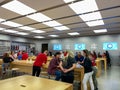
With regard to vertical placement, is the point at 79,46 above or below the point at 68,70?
above

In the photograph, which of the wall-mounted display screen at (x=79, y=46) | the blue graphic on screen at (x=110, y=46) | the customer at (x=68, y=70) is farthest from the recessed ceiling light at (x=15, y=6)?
the blue graphic on screen at (x=110, y=46)

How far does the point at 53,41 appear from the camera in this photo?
15516mm

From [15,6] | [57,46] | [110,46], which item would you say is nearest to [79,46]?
[57,46]

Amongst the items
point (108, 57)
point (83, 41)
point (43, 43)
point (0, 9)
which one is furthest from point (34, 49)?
point (0, 9)

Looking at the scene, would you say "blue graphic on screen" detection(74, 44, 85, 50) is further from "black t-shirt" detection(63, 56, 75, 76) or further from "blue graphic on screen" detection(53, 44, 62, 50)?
"black t-shirt" detection(63, 56, 75, 76)

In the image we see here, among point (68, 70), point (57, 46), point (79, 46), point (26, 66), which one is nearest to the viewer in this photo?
point (68, 70)

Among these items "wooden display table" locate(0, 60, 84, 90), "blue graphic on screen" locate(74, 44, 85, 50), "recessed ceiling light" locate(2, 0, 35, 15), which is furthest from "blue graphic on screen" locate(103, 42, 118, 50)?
"recessed ceiling light" locate(2, 0, 35, 15)

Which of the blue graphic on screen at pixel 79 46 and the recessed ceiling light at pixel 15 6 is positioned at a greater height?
the recessed ceiling light at pixel 15 6

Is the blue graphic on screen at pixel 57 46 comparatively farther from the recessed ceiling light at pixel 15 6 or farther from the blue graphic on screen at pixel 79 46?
the recessed ceiling light at pixel 15 6

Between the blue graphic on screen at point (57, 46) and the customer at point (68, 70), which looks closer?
the customer at point (68, 70)

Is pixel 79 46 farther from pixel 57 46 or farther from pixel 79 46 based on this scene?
pixel 57 46

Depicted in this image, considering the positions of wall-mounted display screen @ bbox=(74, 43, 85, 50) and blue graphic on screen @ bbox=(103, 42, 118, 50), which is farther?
wall-mounted display screen @ bbox=(74, 43, 85, 50)

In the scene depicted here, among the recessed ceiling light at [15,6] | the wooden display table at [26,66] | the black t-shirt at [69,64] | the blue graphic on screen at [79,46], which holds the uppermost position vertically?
the recessed ceiling light at [15,6]

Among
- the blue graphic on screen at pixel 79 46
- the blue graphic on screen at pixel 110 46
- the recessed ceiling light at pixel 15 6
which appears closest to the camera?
the recessed ceiling light at pixel 15 6
